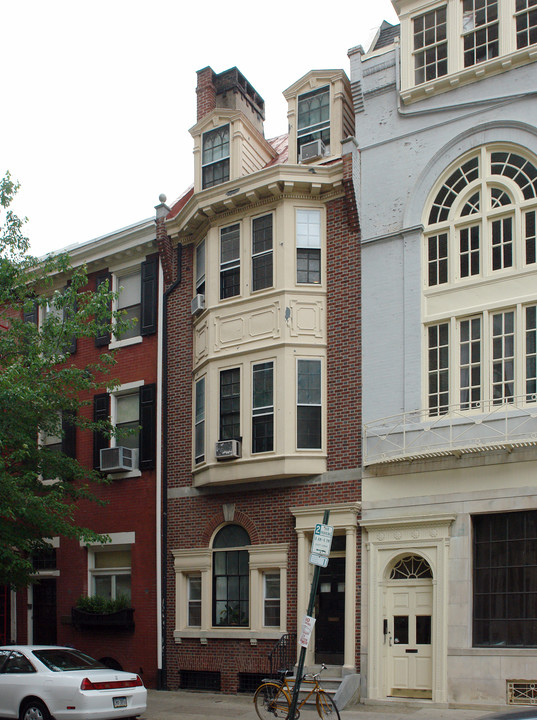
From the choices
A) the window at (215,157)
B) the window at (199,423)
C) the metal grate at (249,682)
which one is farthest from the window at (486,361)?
the window at (215,157)

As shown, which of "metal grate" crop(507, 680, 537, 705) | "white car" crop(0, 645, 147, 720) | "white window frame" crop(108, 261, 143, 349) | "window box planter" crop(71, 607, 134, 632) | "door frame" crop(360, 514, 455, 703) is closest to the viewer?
"white car" crop(0, 645, 147, 720)

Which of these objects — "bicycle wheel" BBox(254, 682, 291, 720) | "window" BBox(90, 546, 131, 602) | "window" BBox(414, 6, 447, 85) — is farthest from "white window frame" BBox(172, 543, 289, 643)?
"window" BBox(414, 6, 447, 85)

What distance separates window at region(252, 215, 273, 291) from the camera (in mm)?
20516

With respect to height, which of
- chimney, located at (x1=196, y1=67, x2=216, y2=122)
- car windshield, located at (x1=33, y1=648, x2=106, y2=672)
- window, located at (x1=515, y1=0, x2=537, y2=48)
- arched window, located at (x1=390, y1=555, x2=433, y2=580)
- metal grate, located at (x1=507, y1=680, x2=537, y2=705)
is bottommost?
metal grate, located at (x1=507, y1=680, x2=537, y2=705)

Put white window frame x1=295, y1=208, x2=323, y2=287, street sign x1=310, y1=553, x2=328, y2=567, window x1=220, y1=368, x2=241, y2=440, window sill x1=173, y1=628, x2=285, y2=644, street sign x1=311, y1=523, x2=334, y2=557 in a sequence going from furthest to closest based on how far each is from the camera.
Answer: window x1=220, y1=368, x2=241, y2=440
white window frame x1=295, y1=208, x2=323, y2=287
window sill x1=173, y1=628, x2=285, y2=644
street sign x1=311, y1=523, x2=334, y2=557
street sign x1=310, y1=553, x2=328, y2=567

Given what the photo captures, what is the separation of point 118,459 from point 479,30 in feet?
42.2

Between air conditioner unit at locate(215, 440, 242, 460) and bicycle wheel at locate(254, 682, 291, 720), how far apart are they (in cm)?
610

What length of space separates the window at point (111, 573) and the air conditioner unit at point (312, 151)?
34.8ft

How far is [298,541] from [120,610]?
5.39 meters

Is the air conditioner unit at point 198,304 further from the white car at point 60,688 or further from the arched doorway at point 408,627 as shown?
the white car at point 60,688

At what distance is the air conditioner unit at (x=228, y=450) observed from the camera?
64.7 feet

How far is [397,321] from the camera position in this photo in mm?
18531

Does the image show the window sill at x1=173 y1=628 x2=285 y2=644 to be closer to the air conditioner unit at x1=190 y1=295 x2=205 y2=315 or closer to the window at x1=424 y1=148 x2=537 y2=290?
the air conditioner unit at x1=190 y1=295 x2=205 y2=315

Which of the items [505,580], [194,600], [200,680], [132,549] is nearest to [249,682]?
[200,680]
